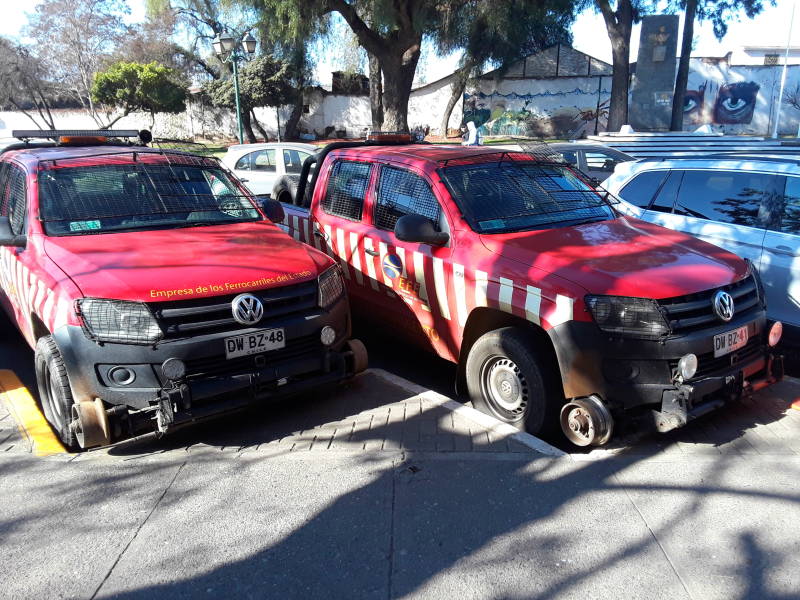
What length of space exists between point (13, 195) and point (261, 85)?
27.6 meters

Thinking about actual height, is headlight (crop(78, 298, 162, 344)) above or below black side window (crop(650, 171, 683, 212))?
below

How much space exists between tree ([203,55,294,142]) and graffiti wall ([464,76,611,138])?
10197 millimetres

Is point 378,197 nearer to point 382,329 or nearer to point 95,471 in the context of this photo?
point 382,329

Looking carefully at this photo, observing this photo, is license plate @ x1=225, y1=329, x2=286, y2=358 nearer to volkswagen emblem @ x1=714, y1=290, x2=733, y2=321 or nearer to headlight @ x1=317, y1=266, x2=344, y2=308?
headlight @ x1=317, y1=266, x2=344, y2=308

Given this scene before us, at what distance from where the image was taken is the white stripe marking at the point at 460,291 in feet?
14.9

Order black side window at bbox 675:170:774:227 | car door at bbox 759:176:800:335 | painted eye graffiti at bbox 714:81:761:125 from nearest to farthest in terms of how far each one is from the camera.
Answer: car door at bbox 759:176:800:335 → black side window at bbox 675:170:774:227 → painted eye graffiti at bbox 714:81:761:125

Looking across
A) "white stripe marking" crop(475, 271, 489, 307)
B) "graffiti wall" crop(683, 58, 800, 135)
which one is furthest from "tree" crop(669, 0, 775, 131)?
"white stripe marking" crop(475, 271, 489, 307)

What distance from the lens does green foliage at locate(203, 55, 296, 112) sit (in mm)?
30953

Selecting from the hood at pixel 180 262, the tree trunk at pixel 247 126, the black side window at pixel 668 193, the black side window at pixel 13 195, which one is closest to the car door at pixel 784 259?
the black side window at pixel 668 193

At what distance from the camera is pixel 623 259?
412cm

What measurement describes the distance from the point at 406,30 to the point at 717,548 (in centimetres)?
1785

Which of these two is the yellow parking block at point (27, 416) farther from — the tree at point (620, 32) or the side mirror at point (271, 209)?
the tree at point (620, 32)

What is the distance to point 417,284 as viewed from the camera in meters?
5.01

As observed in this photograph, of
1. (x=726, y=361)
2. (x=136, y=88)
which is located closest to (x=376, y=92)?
(x=136, y=88)
